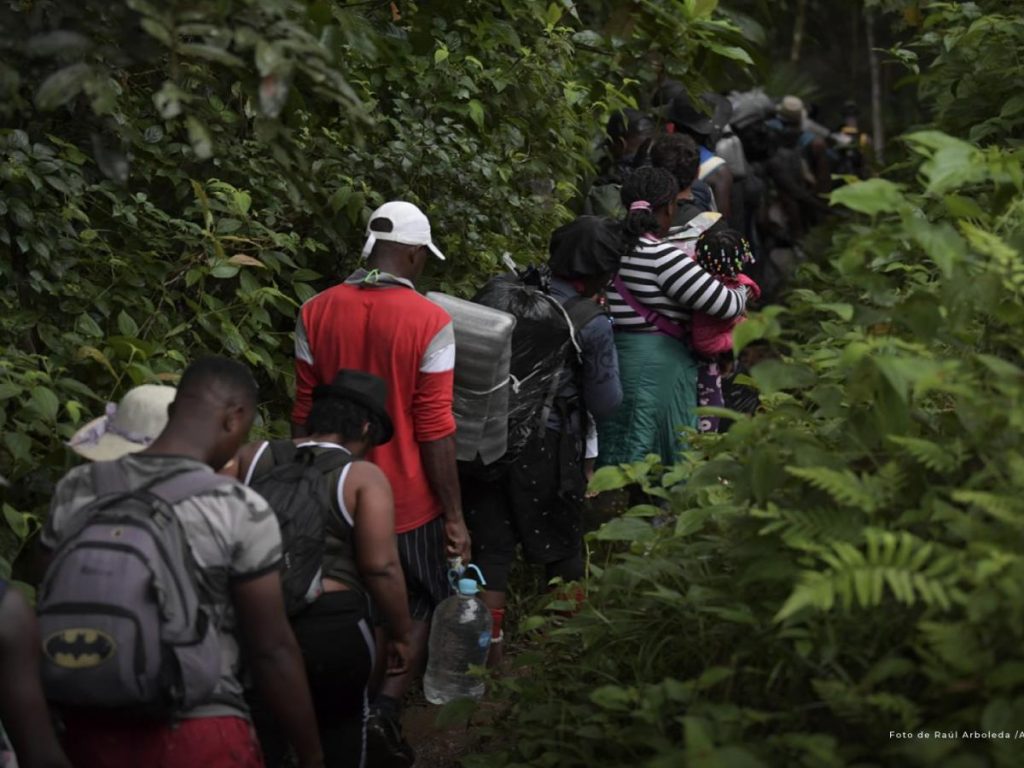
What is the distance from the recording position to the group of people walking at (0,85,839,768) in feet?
10.7

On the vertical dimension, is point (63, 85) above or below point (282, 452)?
above

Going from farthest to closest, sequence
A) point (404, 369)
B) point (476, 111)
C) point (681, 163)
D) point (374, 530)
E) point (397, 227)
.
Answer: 1. point (681, 163)
2. point (476, 111)
3. point (397, 227)
4. point (404, 369)
5. point (374, 530)

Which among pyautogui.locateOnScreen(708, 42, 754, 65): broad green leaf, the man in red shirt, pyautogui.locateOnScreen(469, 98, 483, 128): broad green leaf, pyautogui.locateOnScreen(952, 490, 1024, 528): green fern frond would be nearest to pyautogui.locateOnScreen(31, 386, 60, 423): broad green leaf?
the man in red shirt

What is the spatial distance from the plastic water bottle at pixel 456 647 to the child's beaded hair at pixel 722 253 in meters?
2.05

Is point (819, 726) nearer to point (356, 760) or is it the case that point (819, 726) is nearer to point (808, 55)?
point (356, 760)

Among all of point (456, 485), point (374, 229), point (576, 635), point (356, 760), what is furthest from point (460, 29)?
point (356, 760)

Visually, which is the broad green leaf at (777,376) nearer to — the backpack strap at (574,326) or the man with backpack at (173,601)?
the man with backpack at (173,601)

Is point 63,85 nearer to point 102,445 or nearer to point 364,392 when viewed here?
point 102,445

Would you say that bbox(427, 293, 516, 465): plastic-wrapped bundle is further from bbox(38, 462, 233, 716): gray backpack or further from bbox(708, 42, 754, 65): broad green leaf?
bbox(38, 462, 233, 716): gray backpack

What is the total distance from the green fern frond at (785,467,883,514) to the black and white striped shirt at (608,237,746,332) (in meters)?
3.27

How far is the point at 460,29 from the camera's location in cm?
766

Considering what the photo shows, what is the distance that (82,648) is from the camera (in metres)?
3.22

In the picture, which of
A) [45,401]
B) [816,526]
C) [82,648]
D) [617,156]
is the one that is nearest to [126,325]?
[45,401]

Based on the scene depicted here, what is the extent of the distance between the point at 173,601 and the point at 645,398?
12.7ft
